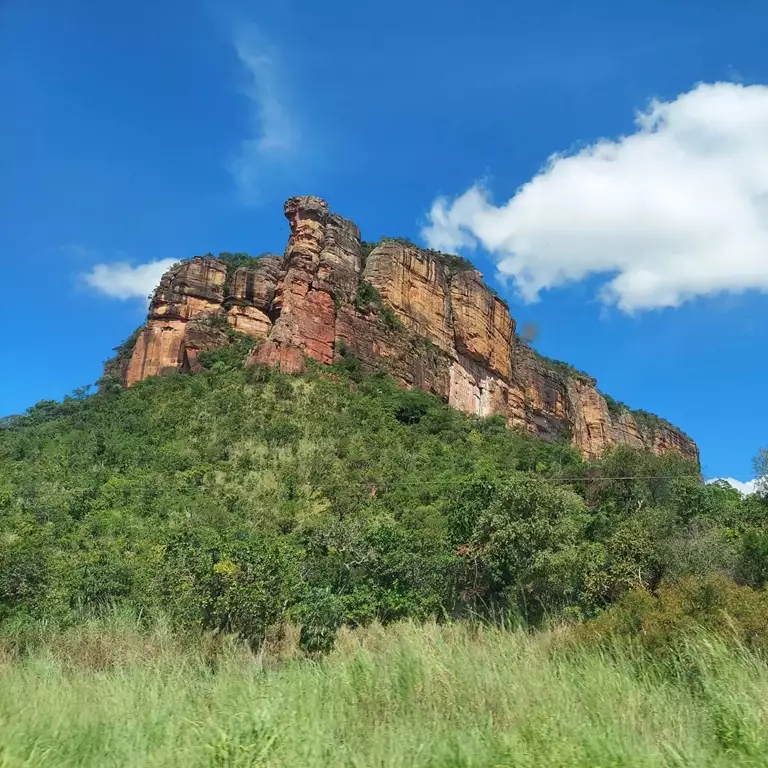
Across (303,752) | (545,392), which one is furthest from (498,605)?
(545,392)

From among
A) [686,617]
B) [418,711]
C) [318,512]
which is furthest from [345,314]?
[418,711]

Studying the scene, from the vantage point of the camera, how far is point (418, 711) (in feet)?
15.3

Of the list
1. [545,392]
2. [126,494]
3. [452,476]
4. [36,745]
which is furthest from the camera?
[545,392]

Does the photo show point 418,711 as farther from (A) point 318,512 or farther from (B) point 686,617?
(A) point 318,512

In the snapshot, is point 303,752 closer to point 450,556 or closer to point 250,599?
point 250,599

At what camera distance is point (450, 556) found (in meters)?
15.4

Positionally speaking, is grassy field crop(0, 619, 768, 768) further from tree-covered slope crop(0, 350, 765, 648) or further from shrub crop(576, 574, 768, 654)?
tree-covered slope crop(0, 350, 765, 648)

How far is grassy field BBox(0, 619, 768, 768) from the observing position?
372 cm

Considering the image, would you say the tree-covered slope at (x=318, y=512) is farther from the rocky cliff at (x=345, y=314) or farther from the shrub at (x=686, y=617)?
the rocky cliff at (x=345, y=314)

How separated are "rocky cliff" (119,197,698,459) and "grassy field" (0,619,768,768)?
35685 millimetres

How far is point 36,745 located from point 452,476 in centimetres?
2789

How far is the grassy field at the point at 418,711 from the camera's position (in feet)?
12.2

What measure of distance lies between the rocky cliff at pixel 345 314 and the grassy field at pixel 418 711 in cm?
3569

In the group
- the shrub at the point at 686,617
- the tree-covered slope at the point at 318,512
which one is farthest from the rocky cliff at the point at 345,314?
the shrub at the point at 686,617
